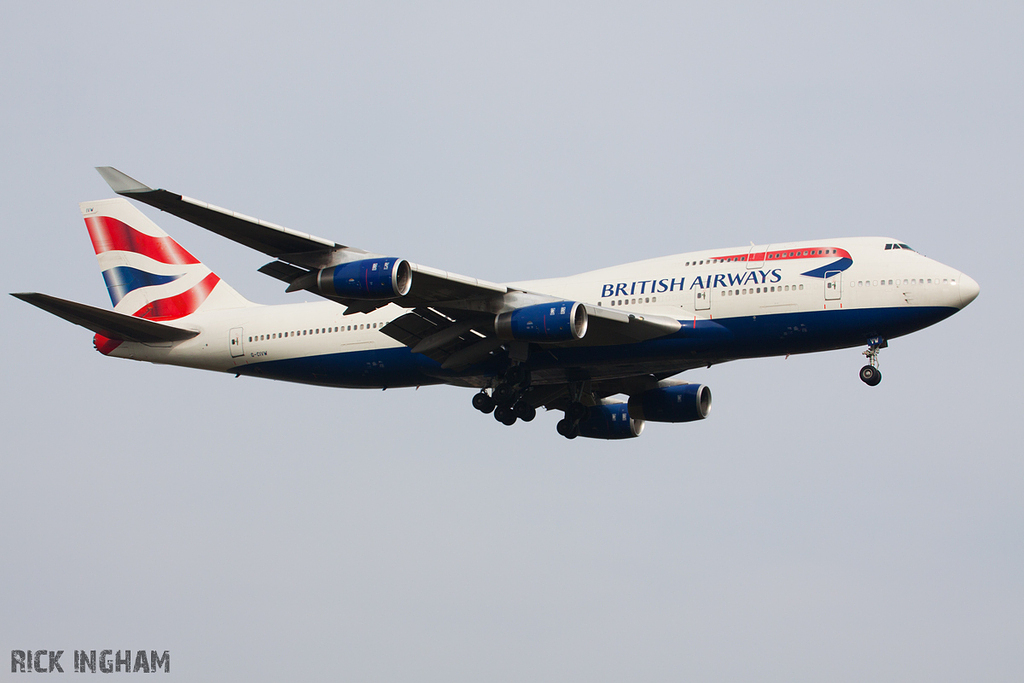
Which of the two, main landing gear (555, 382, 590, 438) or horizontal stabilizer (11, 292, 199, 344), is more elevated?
horizontal stabilizer (11, 292, 199, 344)

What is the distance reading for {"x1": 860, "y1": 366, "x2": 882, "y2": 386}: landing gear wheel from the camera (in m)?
34.7

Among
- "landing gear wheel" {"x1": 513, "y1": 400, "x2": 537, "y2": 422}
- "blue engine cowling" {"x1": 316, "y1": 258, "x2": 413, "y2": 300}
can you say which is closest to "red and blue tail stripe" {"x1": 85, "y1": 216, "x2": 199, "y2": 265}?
"blue engine cowling" {"x1": 316, "y1": 258, "x2": 413, "y2": 300}

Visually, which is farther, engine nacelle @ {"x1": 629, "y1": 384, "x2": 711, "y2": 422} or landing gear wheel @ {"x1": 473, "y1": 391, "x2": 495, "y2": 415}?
engine nacelle @ {"x1": 629, "y1": 384, "x2": 711, "y2": 422}

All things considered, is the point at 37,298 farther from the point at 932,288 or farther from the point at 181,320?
the point at 932,288

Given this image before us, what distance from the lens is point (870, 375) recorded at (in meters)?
34.7

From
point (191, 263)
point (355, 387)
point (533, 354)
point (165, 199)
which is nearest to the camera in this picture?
point (165, 199)

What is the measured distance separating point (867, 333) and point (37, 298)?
77.5 ft

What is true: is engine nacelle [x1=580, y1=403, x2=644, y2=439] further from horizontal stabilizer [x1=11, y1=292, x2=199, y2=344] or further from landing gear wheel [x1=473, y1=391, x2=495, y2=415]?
horizontal stabilizer [x1=11, y1=292, x2=199, y2=344]

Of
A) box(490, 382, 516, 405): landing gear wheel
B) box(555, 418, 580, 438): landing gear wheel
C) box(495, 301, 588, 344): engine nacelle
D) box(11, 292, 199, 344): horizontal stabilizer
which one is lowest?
box(555, 418, 580, 438): landing gear wheel

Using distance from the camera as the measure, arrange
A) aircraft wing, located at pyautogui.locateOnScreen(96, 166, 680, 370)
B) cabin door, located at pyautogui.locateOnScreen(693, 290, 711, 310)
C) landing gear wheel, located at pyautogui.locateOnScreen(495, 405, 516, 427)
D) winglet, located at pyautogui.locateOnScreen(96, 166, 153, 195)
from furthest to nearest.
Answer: landing gear wheel, located at pyautogui.locateOnScreen(495, 405, 516, 427) → cabin door, located at pyautogui.locateOnScreen(693, 290, 711, 310) → aircraft wing, located at pyautogui.locateOnScreen(96, 166, 680, 370) → winglet, located at pyautogui.locateOnScreen(96, 166, 153, 195)

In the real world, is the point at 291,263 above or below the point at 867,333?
above

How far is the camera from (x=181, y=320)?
42656 millimetres

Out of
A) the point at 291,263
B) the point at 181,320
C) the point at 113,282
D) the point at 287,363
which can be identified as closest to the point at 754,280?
the point at 291,263

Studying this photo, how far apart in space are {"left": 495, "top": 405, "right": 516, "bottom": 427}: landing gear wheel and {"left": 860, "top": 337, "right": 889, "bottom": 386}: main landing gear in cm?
1095
